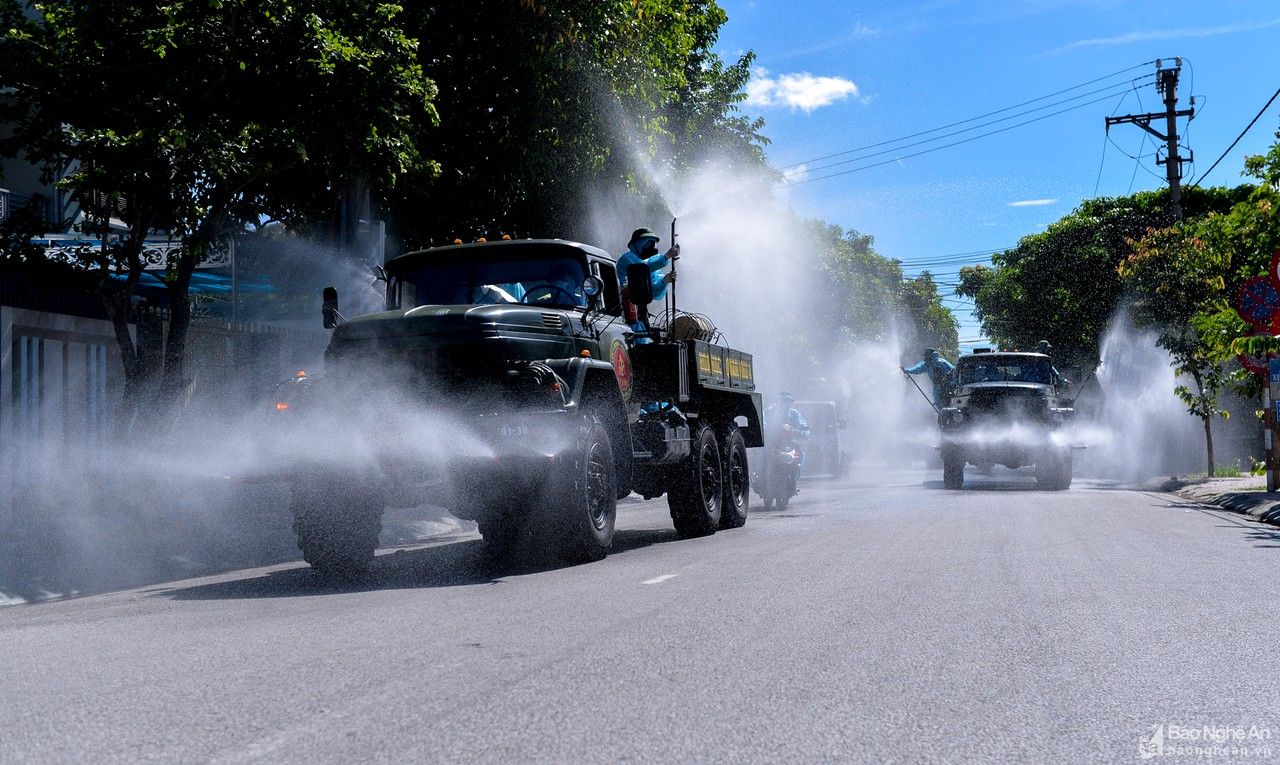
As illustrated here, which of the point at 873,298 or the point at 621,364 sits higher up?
the point at 873,298

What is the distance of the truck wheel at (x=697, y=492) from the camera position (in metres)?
13.9

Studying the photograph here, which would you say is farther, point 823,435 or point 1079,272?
point 1079,272

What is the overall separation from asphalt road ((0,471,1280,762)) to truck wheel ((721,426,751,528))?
4079 mm

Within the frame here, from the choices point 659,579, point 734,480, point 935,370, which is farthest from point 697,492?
point 935,370

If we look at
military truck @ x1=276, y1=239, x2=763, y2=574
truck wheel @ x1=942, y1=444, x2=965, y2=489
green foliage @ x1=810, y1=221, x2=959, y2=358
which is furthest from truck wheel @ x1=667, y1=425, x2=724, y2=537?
green foliage @ x1=810, y1=221, x2=959, y2=358

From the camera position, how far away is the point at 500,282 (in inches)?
454

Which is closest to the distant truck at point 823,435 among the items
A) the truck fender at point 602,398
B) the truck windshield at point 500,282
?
the truck fender at point 602,398

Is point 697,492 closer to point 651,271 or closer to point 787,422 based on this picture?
point 651,271

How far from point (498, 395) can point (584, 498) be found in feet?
3.75

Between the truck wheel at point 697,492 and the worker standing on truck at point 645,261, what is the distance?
67.6 inches

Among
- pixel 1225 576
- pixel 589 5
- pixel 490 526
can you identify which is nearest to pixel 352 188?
pixel 589 5

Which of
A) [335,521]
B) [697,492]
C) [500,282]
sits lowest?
[335,521]

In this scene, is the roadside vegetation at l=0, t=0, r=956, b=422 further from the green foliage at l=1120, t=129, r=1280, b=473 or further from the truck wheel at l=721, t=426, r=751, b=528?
the green foliage at l=1120, t=129, r=1280, b=473

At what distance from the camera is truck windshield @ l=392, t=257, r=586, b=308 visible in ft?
37.6
